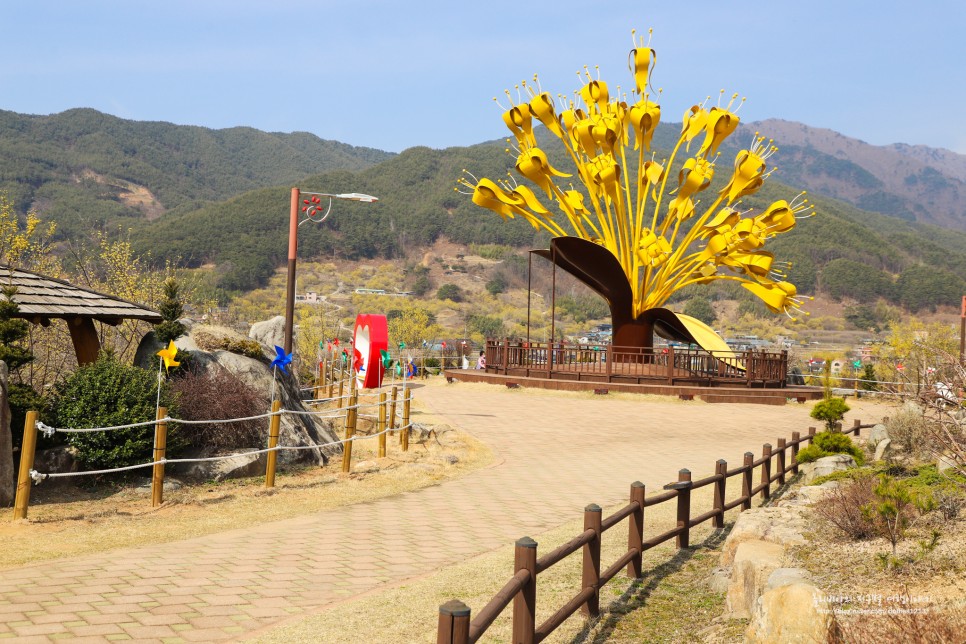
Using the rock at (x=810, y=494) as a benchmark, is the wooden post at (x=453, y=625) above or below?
above

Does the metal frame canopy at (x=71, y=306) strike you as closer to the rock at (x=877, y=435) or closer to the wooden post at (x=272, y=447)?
the wooden post at (x=272, y=447)

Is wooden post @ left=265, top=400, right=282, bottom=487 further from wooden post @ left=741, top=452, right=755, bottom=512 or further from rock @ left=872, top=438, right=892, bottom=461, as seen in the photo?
rock @ left=872, top=438, right=892, bottom=461

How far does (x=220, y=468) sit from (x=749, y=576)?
7.80m

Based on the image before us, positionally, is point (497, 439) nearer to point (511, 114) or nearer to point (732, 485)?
point (732, 485)

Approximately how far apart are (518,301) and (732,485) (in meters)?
89.9

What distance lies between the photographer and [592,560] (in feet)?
20.9

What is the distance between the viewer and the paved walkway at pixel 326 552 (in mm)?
5957

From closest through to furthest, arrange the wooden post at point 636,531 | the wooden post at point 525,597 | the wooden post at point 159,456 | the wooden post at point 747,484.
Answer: the wooden post at point 525,597, the wooden post at point 636,531, the wooden post at point 159,456, the wooden post at point 747,484

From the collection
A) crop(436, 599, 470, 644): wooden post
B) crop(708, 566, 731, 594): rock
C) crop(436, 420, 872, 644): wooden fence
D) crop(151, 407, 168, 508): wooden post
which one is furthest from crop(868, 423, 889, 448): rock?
crop(436, 599, 470, 644): wooden post

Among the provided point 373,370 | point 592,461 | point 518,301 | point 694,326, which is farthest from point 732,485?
point 518,301

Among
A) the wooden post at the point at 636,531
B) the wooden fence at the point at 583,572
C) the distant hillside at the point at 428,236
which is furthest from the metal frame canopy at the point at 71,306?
the distant hillside at the point at 428,236

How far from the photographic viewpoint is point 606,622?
258 inches

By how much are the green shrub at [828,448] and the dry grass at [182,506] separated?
5872 mm

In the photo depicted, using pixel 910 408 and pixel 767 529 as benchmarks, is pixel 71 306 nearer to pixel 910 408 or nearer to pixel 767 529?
pixel 767 529
